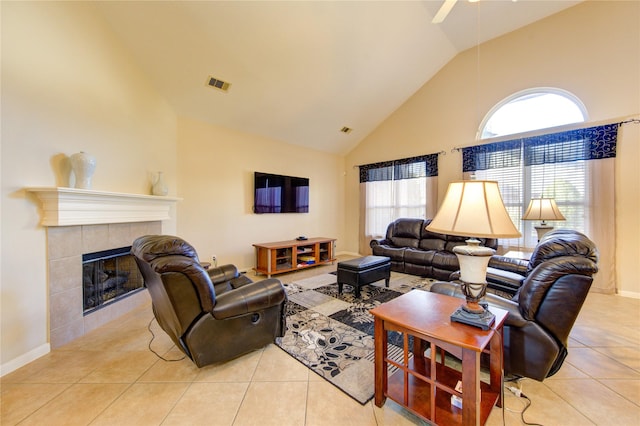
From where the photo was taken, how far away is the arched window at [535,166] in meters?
3.66

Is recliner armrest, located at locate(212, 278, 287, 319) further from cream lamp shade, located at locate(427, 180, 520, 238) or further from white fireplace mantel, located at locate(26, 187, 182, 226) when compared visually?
white fireplace mantel, located at locate(26, 187, 182, 226)

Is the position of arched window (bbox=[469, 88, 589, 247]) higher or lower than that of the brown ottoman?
higher

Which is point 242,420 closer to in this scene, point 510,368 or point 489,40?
point 510,368

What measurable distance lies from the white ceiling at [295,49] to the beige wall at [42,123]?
1.66 ft

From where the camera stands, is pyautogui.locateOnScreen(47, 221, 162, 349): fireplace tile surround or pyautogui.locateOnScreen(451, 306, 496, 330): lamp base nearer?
pyautogui.locateOnScreen(451, 306, 496, 330): lamp base

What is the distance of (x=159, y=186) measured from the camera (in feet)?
10.8

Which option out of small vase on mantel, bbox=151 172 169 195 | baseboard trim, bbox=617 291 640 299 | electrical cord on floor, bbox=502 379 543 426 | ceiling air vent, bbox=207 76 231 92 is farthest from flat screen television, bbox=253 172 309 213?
baseboard trim, bbox=617 291 640 299

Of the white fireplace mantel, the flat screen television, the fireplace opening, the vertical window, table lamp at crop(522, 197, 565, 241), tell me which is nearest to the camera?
the white fireplace mantel

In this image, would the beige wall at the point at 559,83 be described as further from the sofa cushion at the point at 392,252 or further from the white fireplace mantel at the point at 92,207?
the white fireplace mantel at the point at 92,207

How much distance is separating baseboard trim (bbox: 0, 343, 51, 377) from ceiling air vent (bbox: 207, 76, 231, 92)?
335 cm

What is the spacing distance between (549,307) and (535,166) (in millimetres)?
3447

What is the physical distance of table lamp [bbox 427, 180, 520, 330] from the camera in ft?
4.01

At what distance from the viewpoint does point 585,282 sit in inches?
54.9

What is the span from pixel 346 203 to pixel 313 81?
3.30 metres
